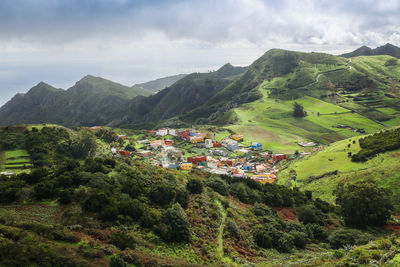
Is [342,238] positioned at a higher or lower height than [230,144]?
lower

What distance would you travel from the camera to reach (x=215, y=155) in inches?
3905

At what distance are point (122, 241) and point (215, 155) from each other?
83.3m

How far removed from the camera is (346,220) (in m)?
33.3

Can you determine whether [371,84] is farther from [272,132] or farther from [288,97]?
[272,132]

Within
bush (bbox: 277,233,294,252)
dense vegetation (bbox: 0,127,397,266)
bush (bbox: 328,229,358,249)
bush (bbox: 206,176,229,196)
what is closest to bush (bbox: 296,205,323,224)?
dense vegetation (bbox: 0,127,397,266)

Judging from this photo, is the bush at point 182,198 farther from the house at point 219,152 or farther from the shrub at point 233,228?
the house at point 219,152

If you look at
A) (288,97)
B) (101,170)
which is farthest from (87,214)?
(288,97)

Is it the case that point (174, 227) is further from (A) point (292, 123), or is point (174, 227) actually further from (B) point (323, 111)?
(B) point (323, 111)

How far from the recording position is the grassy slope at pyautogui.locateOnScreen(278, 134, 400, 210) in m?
40.3

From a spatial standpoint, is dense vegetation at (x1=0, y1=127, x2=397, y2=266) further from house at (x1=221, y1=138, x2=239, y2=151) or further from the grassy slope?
house at (x1=221, y1=138, x2=239, y2=151)

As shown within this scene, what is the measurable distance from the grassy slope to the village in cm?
985

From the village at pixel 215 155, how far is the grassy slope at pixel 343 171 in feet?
32.3

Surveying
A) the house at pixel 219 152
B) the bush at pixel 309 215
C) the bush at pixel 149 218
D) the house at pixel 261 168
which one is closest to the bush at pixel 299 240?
the bush at pixel 309 215

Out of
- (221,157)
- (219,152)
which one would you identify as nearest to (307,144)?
(219,152)
